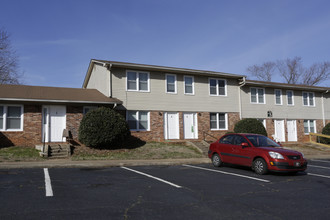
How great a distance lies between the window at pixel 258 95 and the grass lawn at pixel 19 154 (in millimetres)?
17177

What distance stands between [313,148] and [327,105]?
7652 millimetres

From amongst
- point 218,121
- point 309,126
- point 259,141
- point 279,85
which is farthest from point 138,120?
point 309,126

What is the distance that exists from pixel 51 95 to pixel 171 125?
8217 mm

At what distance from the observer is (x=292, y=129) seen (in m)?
25.7

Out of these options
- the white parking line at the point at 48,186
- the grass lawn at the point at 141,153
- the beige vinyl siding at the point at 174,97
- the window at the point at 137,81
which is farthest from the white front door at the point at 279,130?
the white parking line at the point at 48,186

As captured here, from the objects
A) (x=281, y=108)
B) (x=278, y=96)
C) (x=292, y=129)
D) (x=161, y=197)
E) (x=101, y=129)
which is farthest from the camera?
(x=292, y=129)

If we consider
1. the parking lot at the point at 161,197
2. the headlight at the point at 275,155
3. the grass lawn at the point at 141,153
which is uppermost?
the headlight at the point at 275,155

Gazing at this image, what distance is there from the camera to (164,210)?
17.4ft

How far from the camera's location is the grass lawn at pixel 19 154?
43.3 feet

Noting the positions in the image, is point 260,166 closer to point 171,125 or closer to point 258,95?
point 171,125

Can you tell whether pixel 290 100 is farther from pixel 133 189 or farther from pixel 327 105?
pixel 133 189

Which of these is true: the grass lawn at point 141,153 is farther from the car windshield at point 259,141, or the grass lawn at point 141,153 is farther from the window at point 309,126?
the window at point 309,126

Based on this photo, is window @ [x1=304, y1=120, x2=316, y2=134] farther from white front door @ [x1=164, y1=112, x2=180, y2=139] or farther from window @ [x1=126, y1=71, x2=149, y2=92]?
window @ [x1=126, y1=71, x2=149, y2=92]

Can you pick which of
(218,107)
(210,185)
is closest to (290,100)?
(218,107)
